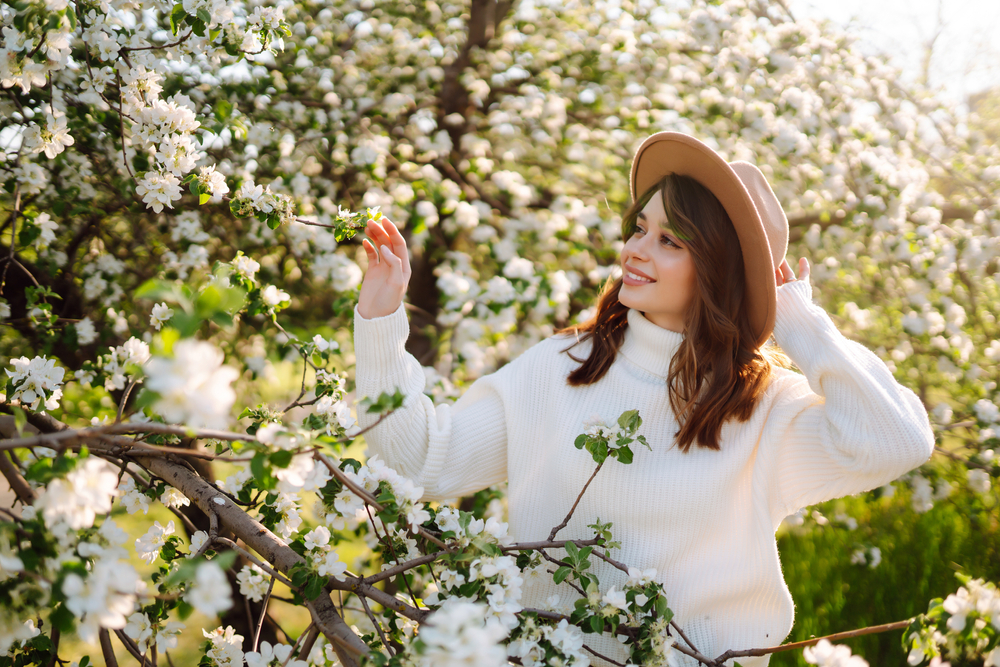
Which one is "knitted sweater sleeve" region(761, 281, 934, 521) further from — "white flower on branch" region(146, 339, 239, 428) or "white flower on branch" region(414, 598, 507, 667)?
"white flower on branch" region(146, 339, 239, 428)

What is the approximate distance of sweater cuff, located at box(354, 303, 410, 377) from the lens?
4.55ft

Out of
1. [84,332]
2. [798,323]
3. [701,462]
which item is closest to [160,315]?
[84,332]

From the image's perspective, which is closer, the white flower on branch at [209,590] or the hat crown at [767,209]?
the white flower on branch at [209,590]

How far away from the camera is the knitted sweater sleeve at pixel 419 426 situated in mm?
1390

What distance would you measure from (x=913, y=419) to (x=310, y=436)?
1.22 m

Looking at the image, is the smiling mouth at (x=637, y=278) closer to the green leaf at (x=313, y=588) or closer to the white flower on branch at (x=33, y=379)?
the green leaf at (x=313, y=588)

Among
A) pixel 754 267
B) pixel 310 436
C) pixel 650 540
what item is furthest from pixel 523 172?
pixel 310 436

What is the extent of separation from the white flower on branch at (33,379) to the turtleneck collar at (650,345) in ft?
3.95

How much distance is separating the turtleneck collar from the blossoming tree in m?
0.23

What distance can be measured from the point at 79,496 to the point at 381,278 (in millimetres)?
835

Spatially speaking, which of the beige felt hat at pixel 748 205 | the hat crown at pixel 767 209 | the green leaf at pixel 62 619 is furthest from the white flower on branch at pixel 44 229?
the hat crown at pixel 767 209

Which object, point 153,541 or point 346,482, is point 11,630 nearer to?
point 346,482

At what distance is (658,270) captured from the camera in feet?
4.90

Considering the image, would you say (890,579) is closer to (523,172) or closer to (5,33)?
(523,172)
